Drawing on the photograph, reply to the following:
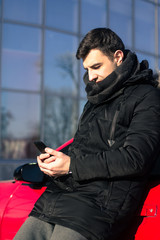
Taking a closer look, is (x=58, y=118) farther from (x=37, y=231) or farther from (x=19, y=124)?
(x=37, y=231)

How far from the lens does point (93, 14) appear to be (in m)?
11.5

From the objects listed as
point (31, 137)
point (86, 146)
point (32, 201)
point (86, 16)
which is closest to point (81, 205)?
point (86, 146)

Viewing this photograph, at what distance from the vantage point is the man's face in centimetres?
197

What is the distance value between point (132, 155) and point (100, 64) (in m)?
0.59

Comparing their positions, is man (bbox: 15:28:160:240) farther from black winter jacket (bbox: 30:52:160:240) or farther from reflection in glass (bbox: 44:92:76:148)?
reflection in glass (bbox: 44:92:76:148)

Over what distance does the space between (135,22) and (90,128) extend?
11.4 metres

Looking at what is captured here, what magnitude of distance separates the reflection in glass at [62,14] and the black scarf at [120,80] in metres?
9.28

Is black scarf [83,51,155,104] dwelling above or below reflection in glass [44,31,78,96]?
below

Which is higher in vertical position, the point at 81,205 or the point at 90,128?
the point at 90,128

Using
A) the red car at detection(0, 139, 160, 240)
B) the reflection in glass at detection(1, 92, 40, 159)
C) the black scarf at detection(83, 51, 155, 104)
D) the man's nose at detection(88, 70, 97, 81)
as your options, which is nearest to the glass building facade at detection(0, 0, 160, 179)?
the reflection in glass at detection(1, 92, 40, 159)

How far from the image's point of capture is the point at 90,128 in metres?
1.86

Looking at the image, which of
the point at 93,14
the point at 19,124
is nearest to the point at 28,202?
the point at 19,124

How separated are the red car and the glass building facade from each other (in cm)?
756

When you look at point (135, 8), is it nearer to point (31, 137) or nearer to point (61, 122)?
point (61, 122)
